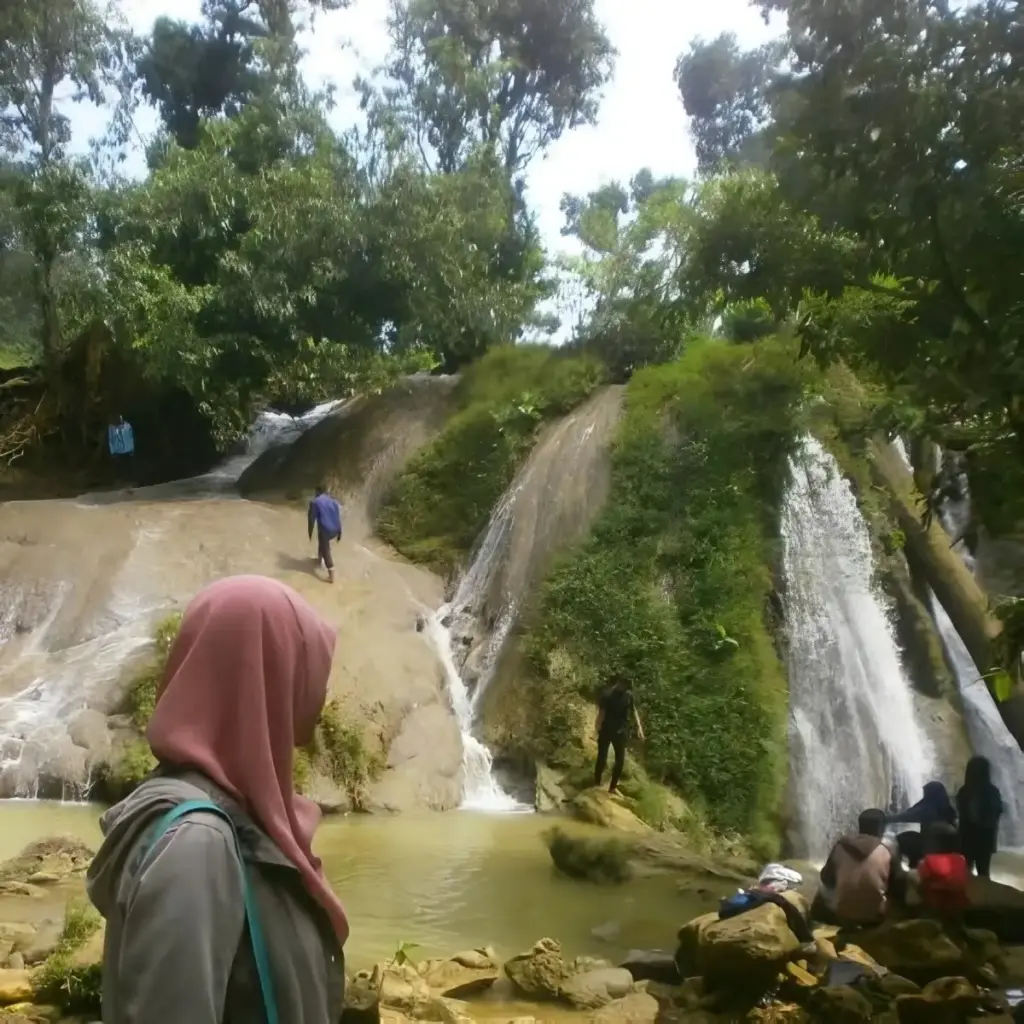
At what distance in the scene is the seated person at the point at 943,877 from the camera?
4961mm

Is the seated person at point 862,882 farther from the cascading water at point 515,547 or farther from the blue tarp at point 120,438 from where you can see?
the blue tarp at point 120,438

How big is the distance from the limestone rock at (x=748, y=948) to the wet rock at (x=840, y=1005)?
0.65ft

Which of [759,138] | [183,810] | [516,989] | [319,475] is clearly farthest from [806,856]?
[319,475]

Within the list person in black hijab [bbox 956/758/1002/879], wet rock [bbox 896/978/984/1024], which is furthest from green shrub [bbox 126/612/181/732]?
wet rock [bbox 896/978/984/1024]

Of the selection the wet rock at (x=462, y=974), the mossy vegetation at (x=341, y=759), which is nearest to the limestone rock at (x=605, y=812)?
the mossy vegetation at (x=341, y=759)

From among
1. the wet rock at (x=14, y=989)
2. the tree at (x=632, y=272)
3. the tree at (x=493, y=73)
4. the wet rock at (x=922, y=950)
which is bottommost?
the wet rock at (x=14, y=989)

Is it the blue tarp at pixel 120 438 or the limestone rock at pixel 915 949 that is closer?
the limestone rock at pixel 915 949

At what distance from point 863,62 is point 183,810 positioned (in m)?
5.27

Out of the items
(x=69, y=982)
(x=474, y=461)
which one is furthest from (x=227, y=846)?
(x=474, y=461)

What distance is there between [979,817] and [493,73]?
19322 mm

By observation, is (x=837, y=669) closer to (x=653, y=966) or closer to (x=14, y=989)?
(x=653, y=966)

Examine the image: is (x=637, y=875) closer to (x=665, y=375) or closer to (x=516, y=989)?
(x=516, y=989)

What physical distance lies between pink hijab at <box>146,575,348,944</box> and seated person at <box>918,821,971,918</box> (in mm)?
3927

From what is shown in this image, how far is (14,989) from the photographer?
4.64 m
